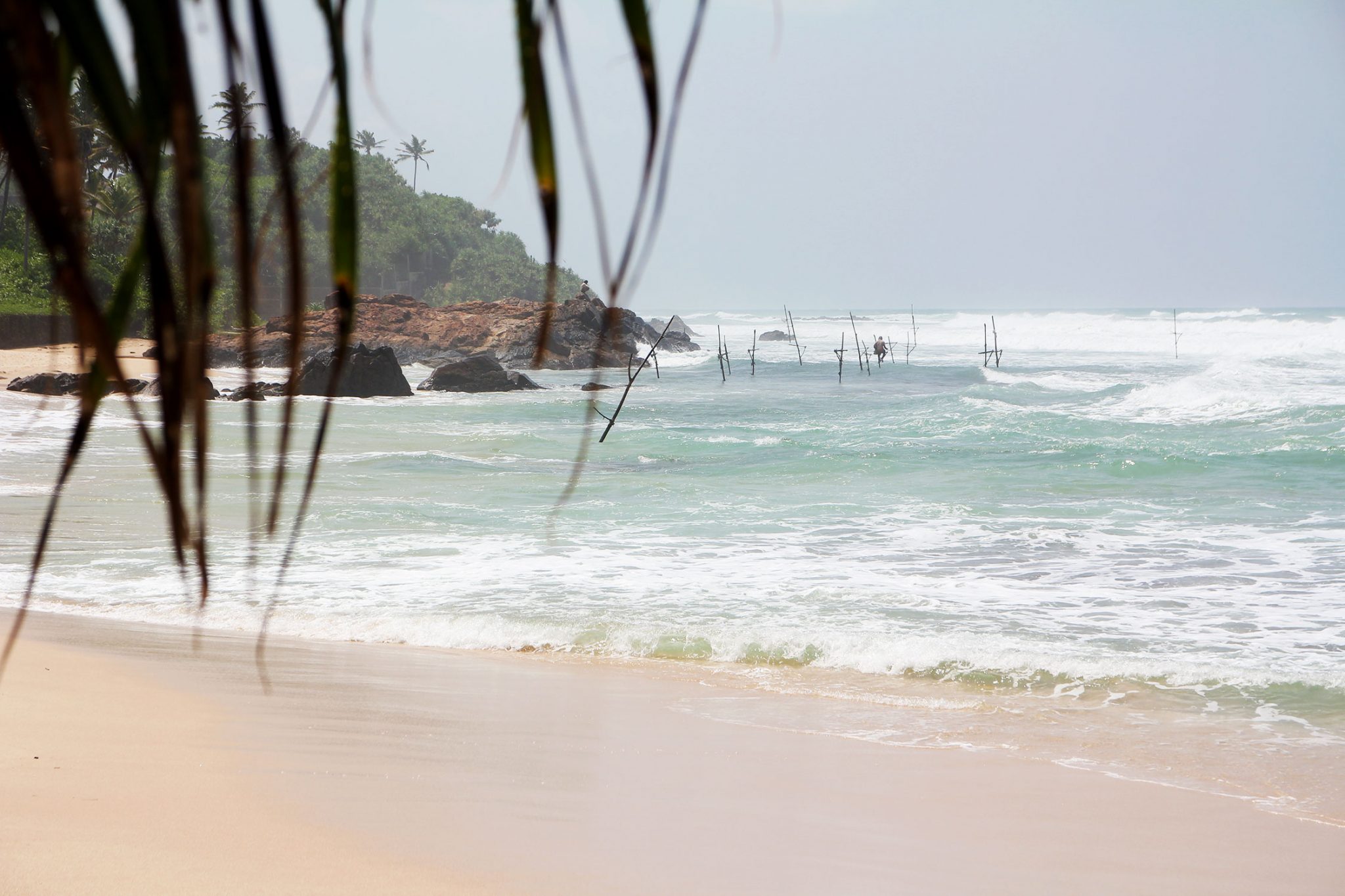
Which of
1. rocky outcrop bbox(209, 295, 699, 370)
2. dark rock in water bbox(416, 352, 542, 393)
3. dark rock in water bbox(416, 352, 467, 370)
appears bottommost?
dark rock in water bbox(416, 352, 542, 393)

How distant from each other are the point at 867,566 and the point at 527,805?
588cm

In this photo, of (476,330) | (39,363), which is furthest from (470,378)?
(476,330)

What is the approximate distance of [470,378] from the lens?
101 ft

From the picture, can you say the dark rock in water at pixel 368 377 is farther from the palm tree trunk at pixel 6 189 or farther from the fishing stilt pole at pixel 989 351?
the fishing stilt pole at pixel 989 351

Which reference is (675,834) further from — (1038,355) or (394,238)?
(394,238)

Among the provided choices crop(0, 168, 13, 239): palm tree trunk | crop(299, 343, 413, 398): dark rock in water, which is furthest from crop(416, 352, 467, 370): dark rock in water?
crop(0, 168, 13, 239): palm tree trunk

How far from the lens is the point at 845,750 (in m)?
4.93

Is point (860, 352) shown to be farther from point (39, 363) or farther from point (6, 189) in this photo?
point (6, 189)

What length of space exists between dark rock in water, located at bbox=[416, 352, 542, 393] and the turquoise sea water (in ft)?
30.0

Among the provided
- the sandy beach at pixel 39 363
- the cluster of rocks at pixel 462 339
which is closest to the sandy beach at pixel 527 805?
the sandy beach at pixel 39 363

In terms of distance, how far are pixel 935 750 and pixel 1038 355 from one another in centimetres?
5367

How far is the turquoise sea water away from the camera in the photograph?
5.89 m

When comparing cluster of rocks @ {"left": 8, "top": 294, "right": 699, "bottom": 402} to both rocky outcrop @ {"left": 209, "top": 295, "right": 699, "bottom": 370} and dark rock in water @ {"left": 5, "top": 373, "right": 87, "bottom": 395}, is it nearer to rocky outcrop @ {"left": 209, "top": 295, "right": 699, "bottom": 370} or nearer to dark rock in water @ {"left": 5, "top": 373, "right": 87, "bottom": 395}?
rocky outcrop @ {"left": 209, "top": 295, "right": 699, "bottom": 370}

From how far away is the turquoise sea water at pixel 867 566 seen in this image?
19.3 feet
